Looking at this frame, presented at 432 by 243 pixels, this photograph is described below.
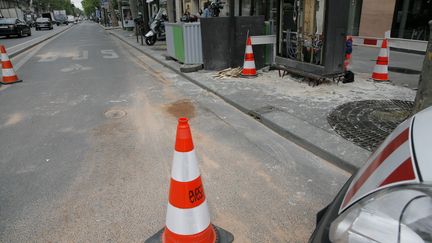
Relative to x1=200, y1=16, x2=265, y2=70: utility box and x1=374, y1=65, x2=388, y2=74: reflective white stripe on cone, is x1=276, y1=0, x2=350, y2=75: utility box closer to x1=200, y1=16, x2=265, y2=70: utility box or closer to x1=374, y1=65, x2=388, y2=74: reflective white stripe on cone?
x1=200, y1=16, x2=265, y2=70: utility box

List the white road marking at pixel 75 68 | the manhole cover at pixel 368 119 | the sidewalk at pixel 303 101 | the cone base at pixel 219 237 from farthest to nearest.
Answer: the white road marking at pixel 75 68
the manhole cover at pixel 368 119
the sidewalk at pixel 303 101
the cone base at pixel 219 237

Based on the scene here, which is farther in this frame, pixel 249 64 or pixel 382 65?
pixel 249 64

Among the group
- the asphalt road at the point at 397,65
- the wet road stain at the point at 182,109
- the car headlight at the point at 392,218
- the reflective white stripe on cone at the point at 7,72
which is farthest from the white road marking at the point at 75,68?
the car headlight at the point at 392,218

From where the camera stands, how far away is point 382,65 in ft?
22.6

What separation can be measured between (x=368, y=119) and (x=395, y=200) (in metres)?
4.03

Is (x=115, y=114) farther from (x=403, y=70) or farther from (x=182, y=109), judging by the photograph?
(x=403, y=70)

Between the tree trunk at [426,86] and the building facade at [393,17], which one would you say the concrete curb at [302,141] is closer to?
the tree trunk at [426,86]

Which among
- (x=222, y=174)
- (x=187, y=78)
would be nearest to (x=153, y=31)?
(x=187, y=78)

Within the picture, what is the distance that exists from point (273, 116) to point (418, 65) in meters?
6.02

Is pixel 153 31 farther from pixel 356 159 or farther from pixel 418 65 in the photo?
pixel 356 159

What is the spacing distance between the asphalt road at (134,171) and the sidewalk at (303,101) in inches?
6.4

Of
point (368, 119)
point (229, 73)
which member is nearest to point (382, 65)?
point (368, 119)

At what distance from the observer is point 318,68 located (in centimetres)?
697

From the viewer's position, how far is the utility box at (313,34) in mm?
6480
